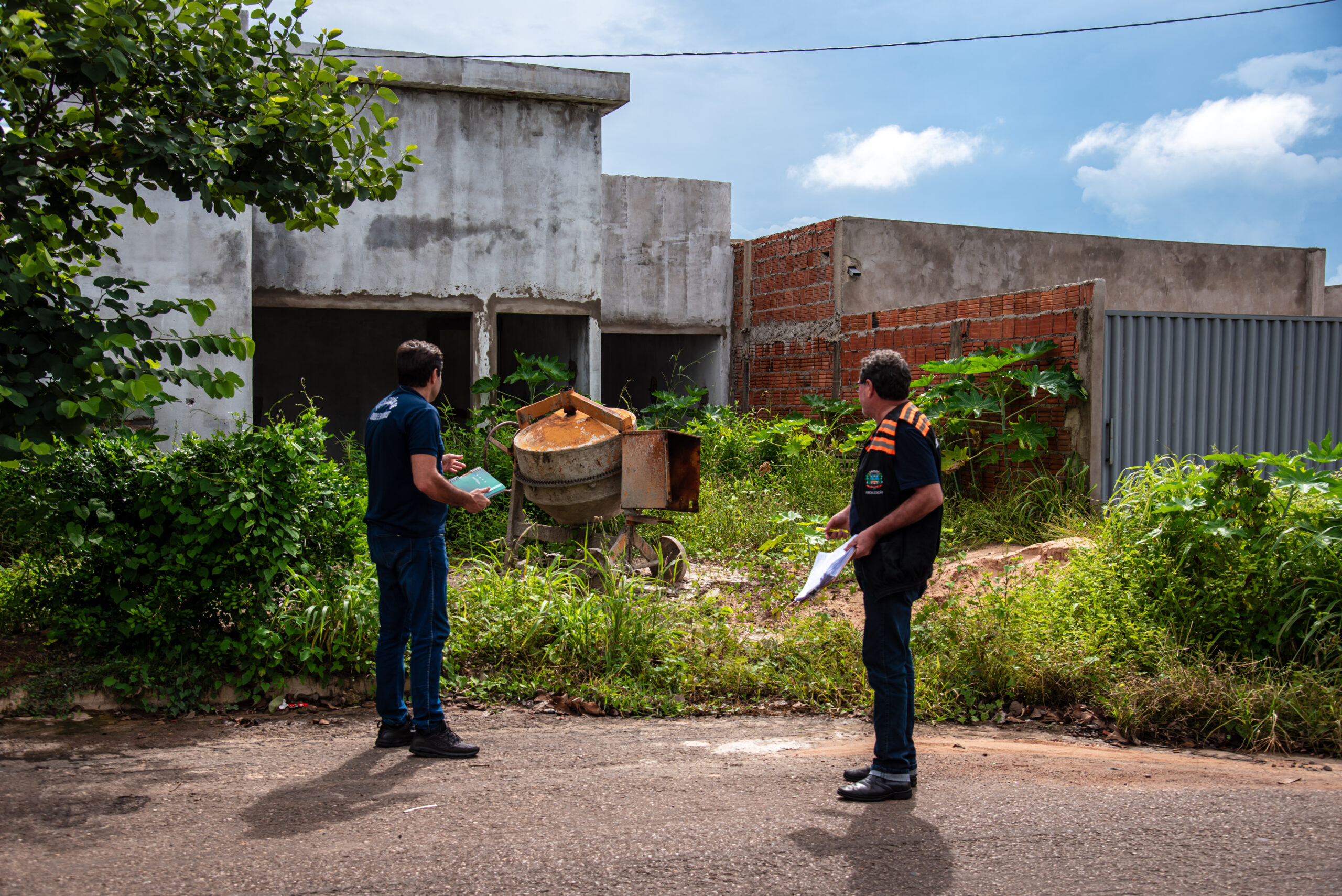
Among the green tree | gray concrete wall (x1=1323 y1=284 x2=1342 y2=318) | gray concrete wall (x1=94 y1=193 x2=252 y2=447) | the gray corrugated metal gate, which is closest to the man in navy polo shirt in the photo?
the green tree

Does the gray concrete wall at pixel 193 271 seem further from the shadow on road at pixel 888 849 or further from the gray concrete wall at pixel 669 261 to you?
the shadow on road at pixel 888 849

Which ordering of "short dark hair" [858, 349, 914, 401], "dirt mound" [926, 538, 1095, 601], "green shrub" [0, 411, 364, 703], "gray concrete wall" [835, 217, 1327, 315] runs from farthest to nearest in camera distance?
"gray concrete wall" [835, 217, 1327, 315], "dirt mound" [926, 538, 1095, 601], "green shrub" [0, 411, 364, 703], "short dark hair" [858, 349, 914, 401]

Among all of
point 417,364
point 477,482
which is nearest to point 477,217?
point 477,482

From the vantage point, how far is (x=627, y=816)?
142 inches

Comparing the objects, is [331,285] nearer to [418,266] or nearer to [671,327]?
[418,266]

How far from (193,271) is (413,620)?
739cm

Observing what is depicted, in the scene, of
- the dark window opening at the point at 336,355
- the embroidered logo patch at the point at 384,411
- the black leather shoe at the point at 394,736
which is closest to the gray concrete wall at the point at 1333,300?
the dark window opening at the point at 336,355

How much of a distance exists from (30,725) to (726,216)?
39.3 feet

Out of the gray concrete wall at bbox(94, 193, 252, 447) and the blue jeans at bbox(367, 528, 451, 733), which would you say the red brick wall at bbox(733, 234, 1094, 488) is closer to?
the blue jeans at bbox(367, 528, 451, 733)

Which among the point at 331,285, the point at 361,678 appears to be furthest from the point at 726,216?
the point at 361,678

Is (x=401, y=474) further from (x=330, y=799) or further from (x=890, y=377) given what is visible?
(x=890, y=377)

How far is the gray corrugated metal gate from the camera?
9.05 metres

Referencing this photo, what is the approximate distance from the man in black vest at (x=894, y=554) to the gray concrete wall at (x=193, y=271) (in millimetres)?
8048

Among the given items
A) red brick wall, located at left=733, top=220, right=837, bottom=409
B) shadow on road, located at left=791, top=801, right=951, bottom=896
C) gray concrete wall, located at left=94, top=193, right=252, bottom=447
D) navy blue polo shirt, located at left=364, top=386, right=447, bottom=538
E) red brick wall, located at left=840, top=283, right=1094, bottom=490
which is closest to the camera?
shadow on road, located at left=791, top=801, right=951, bottom=896
